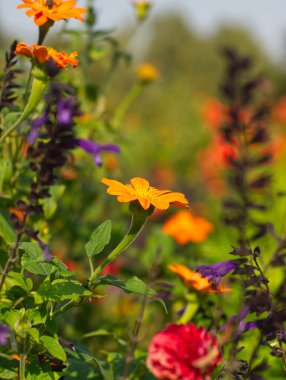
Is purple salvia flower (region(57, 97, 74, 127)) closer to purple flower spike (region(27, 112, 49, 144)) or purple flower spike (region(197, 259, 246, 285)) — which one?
purple flower spike (region(27, 112, 49, 144))

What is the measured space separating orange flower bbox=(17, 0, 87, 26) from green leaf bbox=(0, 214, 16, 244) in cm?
47

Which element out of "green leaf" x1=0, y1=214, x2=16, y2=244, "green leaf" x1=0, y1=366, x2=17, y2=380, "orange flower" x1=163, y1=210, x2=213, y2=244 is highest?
"green leaf" x1=0, y1=214, x2=16, y2=244

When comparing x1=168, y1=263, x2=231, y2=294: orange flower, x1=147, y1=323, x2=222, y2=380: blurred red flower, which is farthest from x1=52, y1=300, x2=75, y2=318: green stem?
x1=168, y1=263, x2=231, y2=294: orange flower

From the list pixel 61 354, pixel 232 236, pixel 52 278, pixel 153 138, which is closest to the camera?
pixel 61 354

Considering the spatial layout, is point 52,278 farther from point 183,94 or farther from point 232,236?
point 183,94

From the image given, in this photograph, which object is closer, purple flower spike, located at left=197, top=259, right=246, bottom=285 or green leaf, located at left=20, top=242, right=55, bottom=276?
green leaf, located at left=20, top=242, right=55, bottom=276

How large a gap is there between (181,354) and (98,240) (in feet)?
1.13

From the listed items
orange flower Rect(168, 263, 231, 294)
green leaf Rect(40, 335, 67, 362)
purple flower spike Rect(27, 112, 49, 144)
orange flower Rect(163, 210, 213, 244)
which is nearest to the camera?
green leaf Rect(40, 335, 67, 362)

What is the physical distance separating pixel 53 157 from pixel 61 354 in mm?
340

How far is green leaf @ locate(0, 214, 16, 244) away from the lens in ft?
4.78

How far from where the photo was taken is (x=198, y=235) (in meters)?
2.46

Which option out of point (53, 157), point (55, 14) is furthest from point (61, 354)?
point (55, 14)

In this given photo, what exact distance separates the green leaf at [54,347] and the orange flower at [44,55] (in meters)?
0.51

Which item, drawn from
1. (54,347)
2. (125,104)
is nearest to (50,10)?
(54,347)
